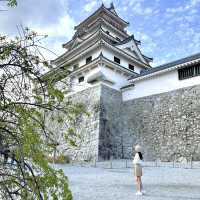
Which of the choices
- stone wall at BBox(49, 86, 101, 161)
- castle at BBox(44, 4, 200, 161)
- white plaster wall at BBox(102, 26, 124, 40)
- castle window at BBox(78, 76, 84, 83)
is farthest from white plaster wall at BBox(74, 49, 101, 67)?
white plaster wall at BBox(102, 26, 124, 40)

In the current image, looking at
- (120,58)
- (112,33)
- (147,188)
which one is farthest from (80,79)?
(147,188)

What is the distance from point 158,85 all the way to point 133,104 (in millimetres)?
2001

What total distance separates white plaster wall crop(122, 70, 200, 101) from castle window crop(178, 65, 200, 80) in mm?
186

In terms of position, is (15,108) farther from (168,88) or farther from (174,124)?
(168,88)

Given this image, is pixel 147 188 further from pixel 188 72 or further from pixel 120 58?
pixel 120 58

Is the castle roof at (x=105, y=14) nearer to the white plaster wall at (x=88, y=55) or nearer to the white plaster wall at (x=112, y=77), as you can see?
the white plaster wall at (x=88, y=55)

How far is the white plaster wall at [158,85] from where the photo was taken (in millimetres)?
14580

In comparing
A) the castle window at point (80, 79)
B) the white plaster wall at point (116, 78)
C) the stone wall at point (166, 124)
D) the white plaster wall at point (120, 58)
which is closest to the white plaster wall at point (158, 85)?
the stone wall at point (166, 124)

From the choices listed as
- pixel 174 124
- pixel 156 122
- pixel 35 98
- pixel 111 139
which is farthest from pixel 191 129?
pixel 35 98

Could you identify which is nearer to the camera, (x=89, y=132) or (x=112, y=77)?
(x=89, y=132)

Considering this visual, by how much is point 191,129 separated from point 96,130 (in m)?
5.13

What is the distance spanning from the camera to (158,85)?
1574 centimetres

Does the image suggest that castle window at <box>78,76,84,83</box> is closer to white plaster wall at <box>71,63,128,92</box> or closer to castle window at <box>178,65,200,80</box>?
white plaster wall at <box>71,63,128,92</box>

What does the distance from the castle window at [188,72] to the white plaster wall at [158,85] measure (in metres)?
0.19
